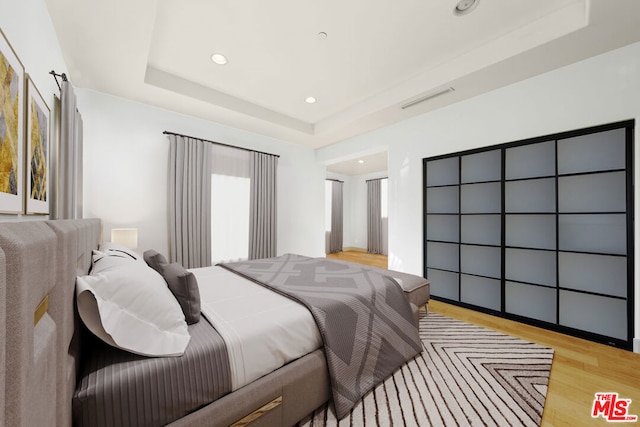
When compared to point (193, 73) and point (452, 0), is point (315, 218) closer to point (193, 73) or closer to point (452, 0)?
point (193, 73)

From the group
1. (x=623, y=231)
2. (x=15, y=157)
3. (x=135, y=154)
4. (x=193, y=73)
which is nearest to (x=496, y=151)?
(x=623, y=231)

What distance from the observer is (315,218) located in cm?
529

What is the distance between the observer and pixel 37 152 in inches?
59.2

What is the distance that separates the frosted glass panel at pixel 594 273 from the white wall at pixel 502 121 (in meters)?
0.10

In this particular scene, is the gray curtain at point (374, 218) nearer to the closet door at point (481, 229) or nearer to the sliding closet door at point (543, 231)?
the sliding closet door at point (543, 231)

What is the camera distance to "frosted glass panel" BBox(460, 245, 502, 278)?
2916mm

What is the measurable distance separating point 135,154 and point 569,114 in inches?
191

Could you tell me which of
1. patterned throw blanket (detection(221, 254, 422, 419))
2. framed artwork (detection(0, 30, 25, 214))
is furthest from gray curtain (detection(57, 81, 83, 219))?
patterned throw blanket (detection(221, 254, 422, 419))

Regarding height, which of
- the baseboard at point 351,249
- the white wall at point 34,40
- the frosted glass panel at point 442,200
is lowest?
the baseboard at point 351,249

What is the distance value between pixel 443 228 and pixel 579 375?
1.89 metres

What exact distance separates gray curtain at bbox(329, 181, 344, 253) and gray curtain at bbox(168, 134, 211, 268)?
4305 millimetres

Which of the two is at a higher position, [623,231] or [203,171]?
[203,171]

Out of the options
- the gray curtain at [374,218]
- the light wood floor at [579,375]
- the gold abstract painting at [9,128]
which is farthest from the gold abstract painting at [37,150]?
the gray curtain at [374,218]

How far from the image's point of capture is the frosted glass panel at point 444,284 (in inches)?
128
